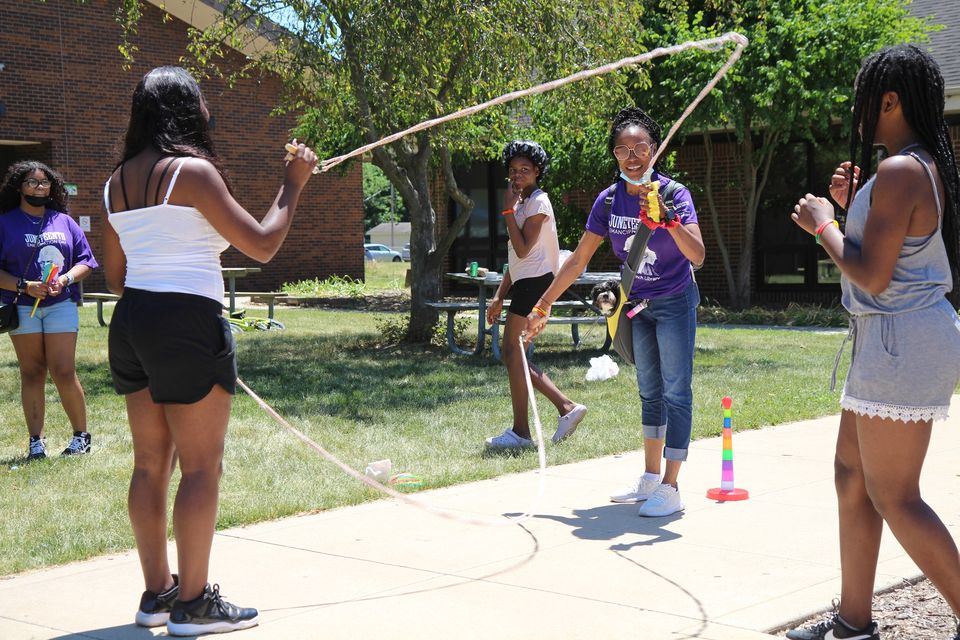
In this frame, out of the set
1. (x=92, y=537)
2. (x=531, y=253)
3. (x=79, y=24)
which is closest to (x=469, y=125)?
(x=531, y=253)

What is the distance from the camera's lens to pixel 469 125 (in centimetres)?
1366

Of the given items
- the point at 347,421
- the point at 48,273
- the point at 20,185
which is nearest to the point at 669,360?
the point at 347,421

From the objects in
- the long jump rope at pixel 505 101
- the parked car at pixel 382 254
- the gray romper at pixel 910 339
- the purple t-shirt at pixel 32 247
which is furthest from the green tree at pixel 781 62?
the parked car at pixel 382 254

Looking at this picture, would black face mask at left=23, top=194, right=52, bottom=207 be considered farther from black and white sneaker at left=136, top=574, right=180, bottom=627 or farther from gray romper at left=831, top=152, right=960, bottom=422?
gray romper at left=831, top=152, right=960, bottom=422

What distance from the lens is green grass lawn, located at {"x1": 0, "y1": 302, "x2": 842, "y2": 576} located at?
600cm

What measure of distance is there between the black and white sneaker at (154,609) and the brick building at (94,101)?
1776cm

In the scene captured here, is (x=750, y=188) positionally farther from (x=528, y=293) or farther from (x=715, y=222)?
(x=528, y=293)

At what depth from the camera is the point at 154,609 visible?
13.4ft

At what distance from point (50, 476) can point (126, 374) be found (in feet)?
10.7

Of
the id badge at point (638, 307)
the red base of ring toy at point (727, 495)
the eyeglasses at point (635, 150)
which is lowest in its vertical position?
the red base of ring toy at point (727, 495)

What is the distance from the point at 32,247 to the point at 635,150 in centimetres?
416

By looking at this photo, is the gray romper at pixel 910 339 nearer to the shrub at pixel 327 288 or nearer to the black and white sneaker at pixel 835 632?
the black and white sneaker at pixel 835 632

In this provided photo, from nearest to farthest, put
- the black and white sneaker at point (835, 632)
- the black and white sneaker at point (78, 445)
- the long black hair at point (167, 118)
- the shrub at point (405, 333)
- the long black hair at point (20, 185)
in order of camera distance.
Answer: the black and white sneaker at point (835, 632)
the long black hair at point (167, 118)
the long black hair at point (20, 185)
the black and white sneaker at point (78, 445)
the shrub at point (405, 333)

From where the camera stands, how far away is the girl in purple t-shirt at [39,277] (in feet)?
23.6
